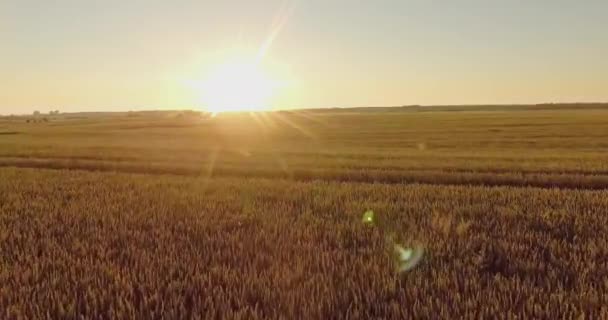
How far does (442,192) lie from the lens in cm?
1256

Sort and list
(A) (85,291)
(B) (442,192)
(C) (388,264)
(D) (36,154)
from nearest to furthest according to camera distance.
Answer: (A) (85,291) < (C) (388,264) < (B) (442,192) < (D) (36,154)

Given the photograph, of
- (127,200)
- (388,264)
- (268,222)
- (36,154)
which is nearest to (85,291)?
(388,264)

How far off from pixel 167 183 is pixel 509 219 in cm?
983

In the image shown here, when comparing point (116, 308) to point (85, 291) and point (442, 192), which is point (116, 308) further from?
point (442, 192)

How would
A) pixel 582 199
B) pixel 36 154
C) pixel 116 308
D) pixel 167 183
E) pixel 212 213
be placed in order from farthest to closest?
pixel 36 154, pixel 167 183, pixel 582 199, pixel 212 213, pixel 116 308

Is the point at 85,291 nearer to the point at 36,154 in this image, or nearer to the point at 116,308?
the point at 116,308

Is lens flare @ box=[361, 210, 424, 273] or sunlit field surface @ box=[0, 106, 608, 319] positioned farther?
lens flare @ box=[361, 210, 424, 273]

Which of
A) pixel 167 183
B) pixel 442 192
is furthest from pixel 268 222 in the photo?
pixel 167 183

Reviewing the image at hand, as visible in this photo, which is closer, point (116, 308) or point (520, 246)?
point (116, 308)

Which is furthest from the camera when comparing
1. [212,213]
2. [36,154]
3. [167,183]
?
[36,154]

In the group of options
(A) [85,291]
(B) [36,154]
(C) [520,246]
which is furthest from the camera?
(B) [36,154]

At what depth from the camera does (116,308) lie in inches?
173

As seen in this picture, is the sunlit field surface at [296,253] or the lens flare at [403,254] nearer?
the sunlit field surface at [296,253]

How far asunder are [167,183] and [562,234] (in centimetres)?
1088
